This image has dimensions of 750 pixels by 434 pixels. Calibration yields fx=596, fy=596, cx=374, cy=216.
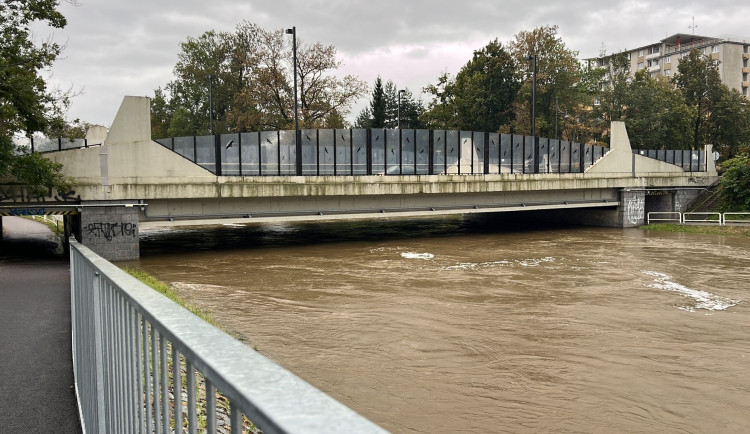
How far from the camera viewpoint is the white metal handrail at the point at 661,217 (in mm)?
40344

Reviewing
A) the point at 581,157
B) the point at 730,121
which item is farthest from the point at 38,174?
the point at 730,121

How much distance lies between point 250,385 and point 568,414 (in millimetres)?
8451

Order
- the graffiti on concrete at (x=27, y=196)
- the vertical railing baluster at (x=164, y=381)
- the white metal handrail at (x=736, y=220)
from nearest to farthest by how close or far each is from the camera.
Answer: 1. the vertical railing baluster at (x=164, y=381)
2. the graffiti on concrete at (x=27, y=196)
3. the white metal handrail at (x=736, y=220)

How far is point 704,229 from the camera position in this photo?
36531mm

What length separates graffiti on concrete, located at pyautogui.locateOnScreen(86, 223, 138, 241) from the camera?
23.4 meters

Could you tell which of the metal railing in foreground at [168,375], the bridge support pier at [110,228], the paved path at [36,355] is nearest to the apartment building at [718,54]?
the bridge support pier at [110,228]

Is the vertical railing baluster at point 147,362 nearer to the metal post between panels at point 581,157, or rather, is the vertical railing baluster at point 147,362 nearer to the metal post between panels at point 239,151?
the metal post between panels at point 239,151

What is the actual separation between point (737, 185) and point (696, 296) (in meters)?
26.1

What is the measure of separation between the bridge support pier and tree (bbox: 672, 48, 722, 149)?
5665cm

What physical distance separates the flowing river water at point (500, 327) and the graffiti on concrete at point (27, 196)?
A: 3637 millimetres

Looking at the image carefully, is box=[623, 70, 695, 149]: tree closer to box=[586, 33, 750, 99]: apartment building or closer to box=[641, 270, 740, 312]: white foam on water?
box=[586, 33, 750, 99]: apartment building

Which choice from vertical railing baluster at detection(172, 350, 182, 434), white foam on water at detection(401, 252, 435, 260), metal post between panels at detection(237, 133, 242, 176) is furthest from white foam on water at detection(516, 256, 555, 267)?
vertical railing baluster at detection(172, 350, 182, 434)

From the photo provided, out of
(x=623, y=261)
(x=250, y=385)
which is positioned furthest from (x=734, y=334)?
(x=250, y=385)

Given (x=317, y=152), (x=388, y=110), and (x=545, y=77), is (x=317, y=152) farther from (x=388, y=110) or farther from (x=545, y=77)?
(x=388, y=110)
